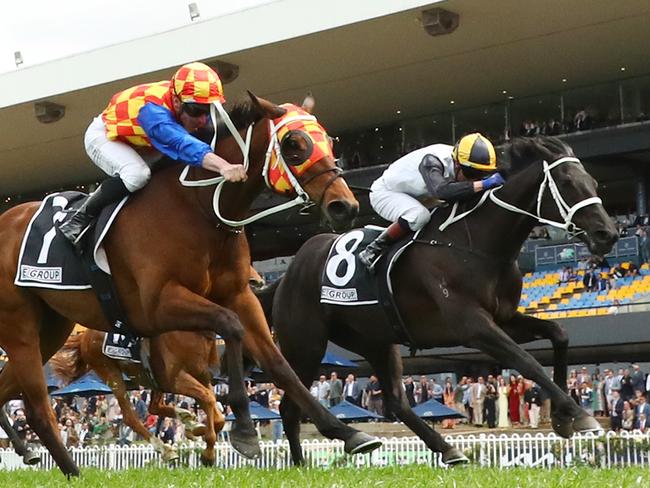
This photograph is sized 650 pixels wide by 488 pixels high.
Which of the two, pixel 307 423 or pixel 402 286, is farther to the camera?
pixel 307 423

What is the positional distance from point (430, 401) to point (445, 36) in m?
9.68

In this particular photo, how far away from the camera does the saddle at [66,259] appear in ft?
20.5

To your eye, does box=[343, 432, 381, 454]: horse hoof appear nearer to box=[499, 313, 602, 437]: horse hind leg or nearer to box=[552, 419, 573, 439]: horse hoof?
box=[552, 419, 573, 439]: horse hoof

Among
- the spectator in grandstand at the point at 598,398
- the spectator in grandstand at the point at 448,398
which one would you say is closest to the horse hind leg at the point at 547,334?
the spectator in grandstand at the point at 598,398

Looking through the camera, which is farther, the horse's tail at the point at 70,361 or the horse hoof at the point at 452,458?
the horse's tail at the point at 70,361

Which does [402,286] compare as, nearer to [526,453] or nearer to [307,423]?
[526,453]

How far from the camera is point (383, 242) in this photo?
8.23 metres

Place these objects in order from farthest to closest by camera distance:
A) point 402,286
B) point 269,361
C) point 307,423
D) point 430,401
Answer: point 307,423 < point 430,401 < point 402,286 < point 269,361

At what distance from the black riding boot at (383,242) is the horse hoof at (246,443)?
2.96 meters

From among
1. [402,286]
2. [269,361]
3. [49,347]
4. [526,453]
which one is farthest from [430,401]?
[269,361]

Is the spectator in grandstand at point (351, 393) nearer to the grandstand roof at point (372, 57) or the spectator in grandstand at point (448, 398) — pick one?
the spectator in grandstand at point (448, 398)

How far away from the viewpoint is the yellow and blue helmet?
26.0 ft

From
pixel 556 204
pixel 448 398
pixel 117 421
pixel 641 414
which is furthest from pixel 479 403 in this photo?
pixel 556 204

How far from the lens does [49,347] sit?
A: 23.9 feet
